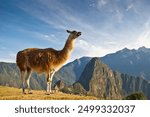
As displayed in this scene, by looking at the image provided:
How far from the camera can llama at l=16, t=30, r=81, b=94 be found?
20406 millimetres

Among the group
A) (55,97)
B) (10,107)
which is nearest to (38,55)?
(55,97)

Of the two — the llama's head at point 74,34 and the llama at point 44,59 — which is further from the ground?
the llama's head at point 74,34

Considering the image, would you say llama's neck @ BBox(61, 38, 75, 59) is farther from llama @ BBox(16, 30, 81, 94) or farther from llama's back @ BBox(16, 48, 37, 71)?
llama's back @ BBox(16, 48, 37, 71)

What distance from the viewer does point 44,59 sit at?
67.4 ft

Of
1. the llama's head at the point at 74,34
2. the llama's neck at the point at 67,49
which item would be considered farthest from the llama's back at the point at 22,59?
the llama's head at the point at 74,34

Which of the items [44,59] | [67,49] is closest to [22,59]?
[44,59]

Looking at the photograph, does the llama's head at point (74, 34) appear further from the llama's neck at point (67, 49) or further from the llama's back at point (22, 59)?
the llama's back at point (22, 59)

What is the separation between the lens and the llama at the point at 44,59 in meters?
20.4

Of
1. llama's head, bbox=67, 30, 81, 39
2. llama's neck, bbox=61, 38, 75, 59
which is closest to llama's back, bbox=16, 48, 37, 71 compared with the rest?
llama's neck, bbox=61, 38, 75, 59

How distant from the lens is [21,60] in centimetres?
2095

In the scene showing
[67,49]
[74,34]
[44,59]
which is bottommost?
[44,59]

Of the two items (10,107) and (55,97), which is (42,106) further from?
(55,97)

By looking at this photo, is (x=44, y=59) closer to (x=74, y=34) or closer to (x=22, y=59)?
(x=22, y=59)

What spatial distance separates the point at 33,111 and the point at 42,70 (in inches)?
313
